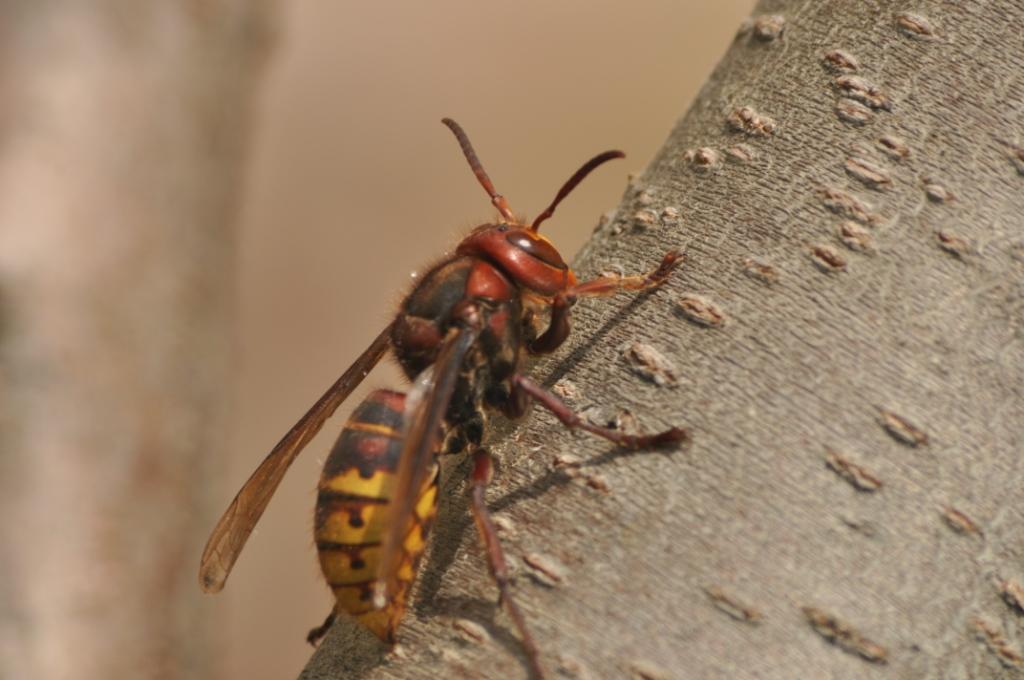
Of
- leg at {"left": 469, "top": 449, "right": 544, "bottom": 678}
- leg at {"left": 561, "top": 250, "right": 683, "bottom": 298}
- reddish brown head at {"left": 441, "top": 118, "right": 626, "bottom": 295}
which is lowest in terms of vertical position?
leg at {"left": 469, "top": 449, "right": 544, "bottom": 678}

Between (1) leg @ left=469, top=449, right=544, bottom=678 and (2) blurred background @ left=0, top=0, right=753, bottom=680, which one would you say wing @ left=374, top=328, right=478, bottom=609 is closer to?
(1) leg @ left=469, top=449, right=544, bottom=678

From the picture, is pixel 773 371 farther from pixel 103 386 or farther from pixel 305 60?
pixel 305 60

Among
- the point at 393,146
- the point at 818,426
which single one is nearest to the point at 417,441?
the point at 818,426

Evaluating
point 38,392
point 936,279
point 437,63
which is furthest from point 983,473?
point 437,63

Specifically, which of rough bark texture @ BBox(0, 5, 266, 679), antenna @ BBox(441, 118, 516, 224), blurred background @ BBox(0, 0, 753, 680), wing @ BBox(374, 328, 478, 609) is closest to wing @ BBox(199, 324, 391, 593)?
wing @ BBox(374, 328, 478, 609)

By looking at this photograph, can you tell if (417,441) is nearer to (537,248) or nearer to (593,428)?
(593,428)

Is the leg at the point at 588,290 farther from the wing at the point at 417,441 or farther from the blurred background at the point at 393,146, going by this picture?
the blurred background at the point at 393,146
